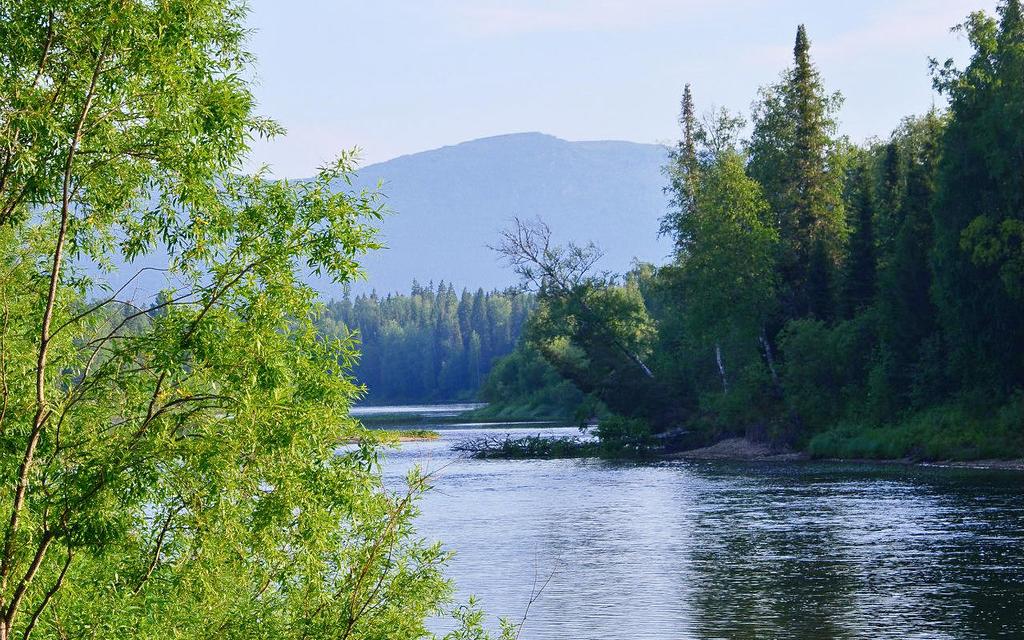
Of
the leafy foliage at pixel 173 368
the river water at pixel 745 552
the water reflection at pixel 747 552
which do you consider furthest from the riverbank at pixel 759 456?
the leafy foliage at pixel 173 368

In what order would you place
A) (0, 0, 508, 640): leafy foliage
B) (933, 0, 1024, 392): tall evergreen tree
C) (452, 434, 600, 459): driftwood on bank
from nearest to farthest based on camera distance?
→ 1. (0, 0, 508, 640): leafy foliage
2. (933, 0, 1024, 392): tall evergreen tree
3. (452, 434, 600, 459): driftwood on bank

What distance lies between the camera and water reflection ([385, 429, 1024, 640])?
80.5ft

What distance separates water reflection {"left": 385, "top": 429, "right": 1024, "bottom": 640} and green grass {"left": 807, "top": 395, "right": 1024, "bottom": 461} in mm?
3024

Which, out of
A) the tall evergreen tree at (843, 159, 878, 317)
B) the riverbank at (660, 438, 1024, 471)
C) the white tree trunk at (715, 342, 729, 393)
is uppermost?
the tall evergreen tree at (843, 159, 878, 317)

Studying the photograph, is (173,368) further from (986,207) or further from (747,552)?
(986,207)

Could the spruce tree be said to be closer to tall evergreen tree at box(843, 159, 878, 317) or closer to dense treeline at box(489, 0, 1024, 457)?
dense treeline at box(489, 0, 1024, 457)

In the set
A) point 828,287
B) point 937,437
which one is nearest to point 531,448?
point 828,287

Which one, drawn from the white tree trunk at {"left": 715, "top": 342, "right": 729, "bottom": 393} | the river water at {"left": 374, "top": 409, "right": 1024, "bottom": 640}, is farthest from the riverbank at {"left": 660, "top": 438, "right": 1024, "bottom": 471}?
the white tree trunk at {"left": 715, "top": 342, "right": 729, "bottom": 393}

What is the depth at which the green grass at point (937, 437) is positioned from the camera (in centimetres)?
5191

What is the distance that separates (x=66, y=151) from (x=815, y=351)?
Result: 185ft

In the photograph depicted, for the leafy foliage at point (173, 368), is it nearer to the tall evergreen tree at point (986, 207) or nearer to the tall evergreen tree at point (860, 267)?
the tall evergreen tree at point (986, 207)

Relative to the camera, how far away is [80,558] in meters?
12.8

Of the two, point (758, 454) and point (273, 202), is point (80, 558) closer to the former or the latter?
point (273, 202)

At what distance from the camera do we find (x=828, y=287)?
2707 inches
